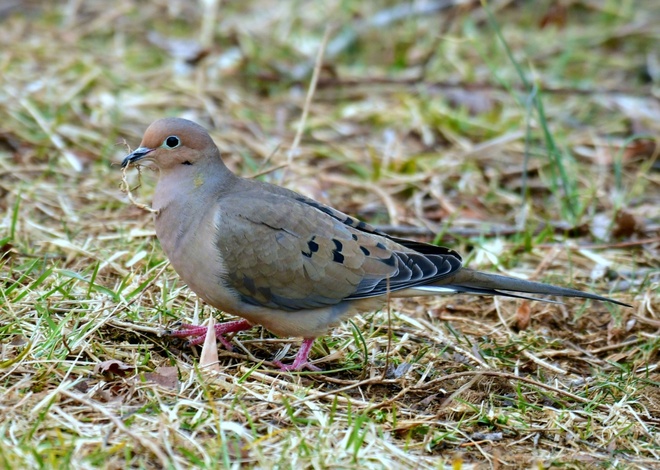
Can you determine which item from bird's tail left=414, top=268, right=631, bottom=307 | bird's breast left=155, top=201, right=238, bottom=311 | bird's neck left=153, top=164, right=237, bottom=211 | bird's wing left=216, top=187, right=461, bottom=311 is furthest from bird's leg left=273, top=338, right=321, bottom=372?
bird's neck left=153, top=164, right=237, bottom=211

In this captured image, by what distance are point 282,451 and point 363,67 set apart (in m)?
5.31

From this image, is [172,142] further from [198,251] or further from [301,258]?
[301,258]

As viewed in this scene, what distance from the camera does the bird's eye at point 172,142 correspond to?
385 centimetres

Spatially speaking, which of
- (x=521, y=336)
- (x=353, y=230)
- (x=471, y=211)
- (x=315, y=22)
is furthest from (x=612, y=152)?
(x=315, y=22)

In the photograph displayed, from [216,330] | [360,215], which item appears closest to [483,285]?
[216,330]

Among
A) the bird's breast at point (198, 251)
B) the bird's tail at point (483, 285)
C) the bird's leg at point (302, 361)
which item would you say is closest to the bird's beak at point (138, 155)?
the bird's breast at point (198, 251)

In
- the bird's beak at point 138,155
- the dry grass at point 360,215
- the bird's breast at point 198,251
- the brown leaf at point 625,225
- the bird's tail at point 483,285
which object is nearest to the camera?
the dry grass at point 360,215

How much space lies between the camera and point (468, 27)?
836 centimetres

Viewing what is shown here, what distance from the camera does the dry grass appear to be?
10.3ft

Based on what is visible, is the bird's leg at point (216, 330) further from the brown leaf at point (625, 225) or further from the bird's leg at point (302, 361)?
the brown leaf at point (625, 225)

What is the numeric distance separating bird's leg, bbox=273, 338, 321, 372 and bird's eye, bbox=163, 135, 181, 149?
99 cm

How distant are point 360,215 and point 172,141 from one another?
185cm

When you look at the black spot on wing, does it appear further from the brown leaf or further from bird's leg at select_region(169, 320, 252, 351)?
the brown leaf

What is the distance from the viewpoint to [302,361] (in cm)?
371
